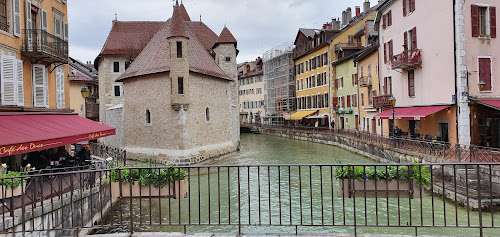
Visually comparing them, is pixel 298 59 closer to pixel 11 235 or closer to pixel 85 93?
pixel 85 93

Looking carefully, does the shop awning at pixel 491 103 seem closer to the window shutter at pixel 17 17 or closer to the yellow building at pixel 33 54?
the yellow building at pixel 33 54

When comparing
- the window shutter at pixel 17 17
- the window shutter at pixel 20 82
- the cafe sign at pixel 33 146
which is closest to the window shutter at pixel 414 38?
the cafe sign at pixel 33 146

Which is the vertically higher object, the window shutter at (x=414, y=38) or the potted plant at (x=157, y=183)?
the window shutter at (x=414, y=38)

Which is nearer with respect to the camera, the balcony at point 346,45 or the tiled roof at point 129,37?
the tiled roof at point 129,37

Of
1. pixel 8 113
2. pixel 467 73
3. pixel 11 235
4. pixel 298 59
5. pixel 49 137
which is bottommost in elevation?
pixel 11 235

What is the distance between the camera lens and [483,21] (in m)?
18.1

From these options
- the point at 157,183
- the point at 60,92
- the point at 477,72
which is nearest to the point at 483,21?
the point at 477,72

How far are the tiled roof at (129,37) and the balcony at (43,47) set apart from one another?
19.8m

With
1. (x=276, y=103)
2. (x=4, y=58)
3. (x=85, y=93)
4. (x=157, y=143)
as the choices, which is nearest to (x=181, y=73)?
(x=157, y=143)

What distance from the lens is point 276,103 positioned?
59875 mm

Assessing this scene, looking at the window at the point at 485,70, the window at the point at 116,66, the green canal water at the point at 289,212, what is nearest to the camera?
the green canal water at the point at 289,212

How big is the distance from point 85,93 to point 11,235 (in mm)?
10113

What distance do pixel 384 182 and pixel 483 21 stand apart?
16.3 meters

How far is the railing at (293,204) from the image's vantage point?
18.8ft
